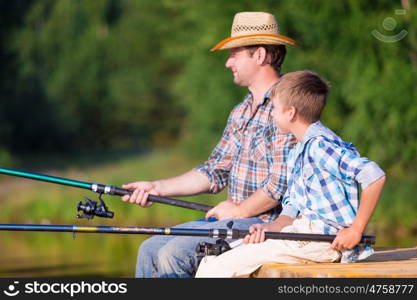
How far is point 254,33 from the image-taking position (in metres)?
5.62

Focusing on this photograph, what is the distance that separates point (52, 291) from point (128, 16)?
2898 centimetres

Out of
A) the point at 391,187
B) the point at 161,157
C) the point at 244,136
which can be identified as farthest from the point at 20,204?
the point at 244,136

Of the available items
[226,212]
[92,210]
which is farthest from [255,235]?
[92,210]

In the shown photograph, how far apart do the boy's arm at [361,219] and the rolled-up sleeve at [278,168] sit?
64 cm

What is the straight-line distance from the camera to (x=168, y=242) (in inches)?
208

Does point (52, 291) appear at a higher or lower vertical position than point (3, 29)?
lower

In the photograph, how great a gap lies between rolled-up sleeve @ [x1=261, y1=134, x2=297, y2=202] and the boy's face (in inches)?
14.9

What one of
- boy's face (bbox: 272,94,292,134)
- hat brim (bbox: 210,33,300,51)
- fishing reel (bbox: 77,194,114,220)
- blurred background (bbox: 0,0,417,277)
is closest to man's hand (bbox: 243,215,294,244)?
boy's face (bbox: 272,94,292,134)

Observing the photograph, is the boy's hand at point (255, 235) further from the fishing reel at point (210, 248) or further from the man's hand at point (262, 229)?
the fishing reel at point (210, 248)

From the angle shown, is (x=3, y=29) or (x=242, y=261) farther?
(x=3, y=29)

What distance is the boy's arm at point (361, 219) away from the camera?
4469 mm

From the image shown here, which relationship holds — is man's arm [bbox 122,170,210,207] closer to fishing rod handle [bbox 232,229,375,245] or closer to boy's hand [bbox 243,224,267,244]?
boy's hand [bbox 243,224,267,244]

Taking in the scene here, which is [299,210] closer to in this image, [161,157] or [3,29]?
[3,29]

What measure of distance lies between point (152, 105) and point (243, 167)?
24.8m
